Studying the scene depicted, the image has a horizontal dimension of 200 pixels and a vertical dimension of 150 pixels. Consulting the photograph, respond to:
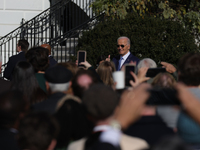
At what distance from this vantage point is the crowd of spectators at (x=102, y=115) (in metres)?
2.05

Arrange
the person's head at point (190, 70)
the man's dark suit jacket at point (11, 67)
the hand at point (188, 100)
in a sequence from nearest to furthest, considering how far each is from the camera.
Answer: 1. the hand at point (188, 100)
2. the person's head at point (190, 70)
3. the man's dark suit jacket at point (11, 67)

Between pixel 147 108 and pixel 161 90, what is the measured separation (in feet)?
0.64

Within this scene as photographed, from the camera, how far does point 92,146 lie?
2174 millimetres

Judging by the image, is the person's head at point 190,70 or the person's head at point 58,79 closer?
the person's head at point 190,70

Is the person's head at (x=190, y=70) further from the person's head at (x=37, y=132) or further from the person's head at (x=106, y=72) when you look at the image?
the person's head at (x=106, y=72)

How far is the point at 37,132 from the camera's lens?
87.0 inches

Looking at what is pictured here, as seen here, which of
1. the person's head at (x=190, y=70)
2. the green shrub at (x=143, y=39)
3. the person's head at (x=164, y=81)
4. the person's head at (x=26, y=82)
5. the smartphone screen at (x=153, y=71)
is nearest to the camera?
the person's head at (x=190, y=70)

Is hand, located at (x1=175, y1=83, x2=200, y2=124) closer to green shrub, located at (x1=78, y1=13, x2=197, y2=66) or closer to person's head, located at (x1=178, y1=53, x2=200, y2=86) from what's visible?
person's head, located at (x1=178, y1=53, x2=200, y2=86)

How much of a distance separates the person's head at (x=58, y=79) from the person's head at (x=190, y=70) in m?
1.11

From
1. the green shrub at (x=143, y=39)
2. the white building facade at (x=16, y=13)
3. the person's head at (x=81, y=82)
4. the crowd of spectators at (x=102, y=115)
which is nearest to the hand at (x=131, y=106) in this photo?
the crowd of spectators at (x=102, y=115)

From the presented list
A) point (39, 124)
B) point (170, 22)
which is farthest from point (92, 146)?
point (170, 22)

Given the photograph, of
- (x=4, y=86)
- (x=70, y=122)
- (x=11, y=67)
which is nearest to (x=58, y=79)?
(x=70, y=122)

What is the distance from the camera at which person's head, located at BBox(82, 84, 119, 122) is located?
2.17 meters

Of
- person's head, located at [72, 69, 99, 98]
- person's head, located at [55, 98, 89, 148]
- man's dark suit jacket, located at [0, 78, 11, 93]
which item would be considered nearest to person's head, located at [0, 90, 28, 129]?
person's head, located at [55, 98, 89, 148]
